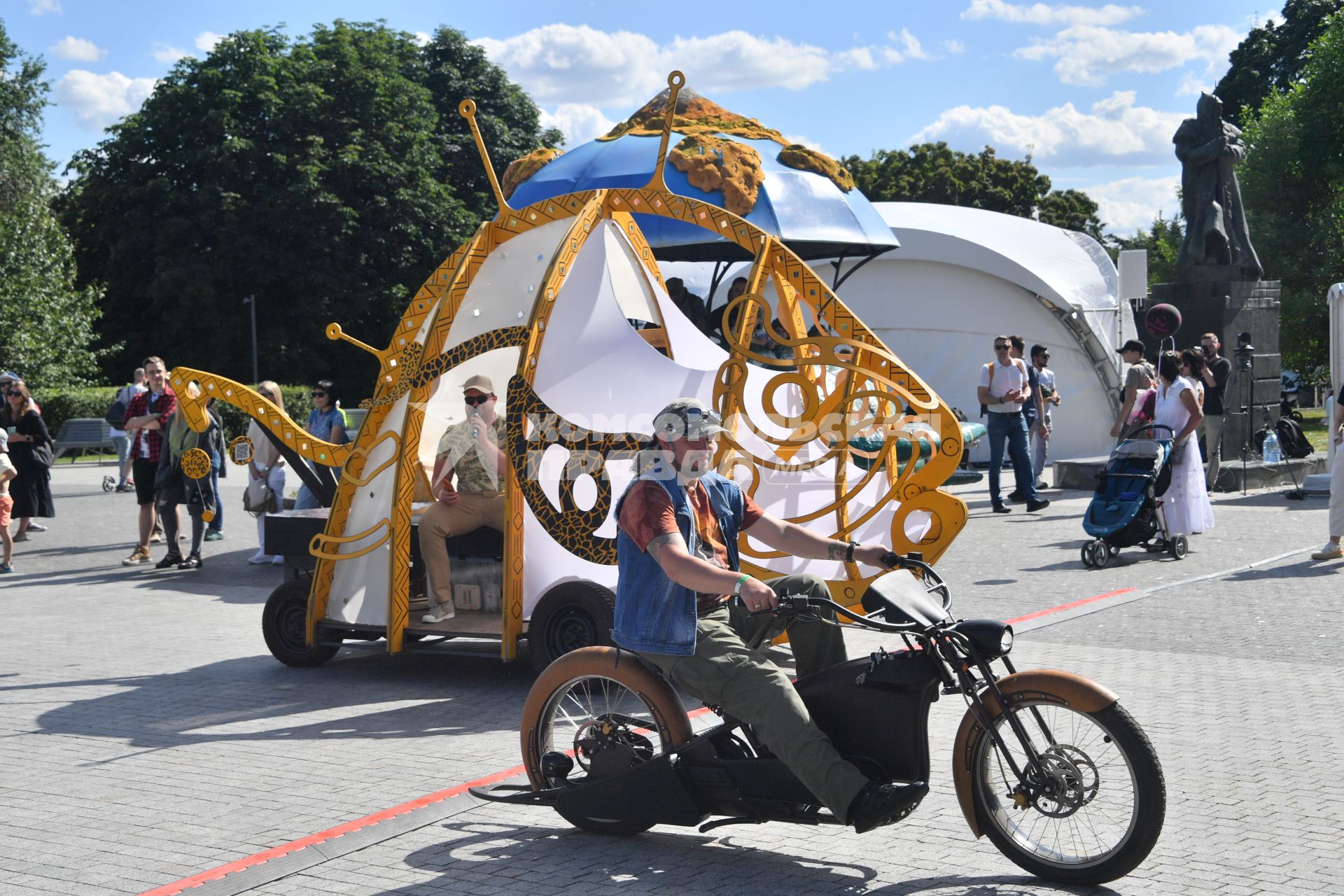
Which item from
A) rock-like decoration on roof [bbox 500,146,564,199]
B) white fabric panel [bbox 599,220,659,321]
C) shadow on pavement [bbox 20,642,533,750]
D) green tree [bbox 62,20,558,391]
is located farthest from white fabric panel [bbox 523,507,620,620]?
green tree [bbox 62,20,558,391]

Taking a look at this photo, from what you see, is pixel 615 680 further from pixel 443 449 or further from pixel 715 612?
pixel 443 449

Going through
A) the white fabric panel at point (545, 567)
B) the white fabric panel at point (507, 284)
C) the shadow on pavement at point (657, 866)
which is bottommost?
the shadow on pavement at point (657, 866)

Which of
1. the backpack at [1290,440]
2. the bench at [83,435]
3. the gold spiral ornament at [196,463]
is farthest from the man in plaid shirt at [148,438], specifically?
the bench at [83,435]

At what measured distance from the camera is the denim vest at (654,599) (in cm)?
517

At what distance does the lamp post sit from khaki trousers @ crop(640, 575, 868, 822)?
3548cm

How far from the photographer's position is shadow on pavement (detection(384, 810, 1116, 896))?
15.7 ft

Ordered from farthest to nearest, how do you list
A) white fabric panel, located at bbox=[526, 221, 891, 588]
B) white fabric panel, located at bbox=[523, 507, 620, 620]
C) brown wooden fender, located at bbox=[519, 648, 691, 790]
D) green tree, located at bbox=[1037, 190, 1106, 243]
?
green tree, located at bbox=[1037, 190, 1106, 243] < white fabric panel, located at bbox=[526, 221, 891, 588] < white fabric panel, located at bbox=[523, 507, 620, 620] < brown wooden fender, located at bbox=[519, 648, 691, 790]

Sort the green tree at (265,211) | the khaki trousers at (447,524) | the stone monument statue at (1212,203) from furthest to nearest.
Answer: the green tree at (265,211), the stone monument statue at (1212,203), the khaki trousers at (447,524)

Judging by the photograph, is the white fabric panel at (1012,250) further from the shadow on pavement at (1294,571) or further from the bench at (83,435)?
the bench at (83,435)

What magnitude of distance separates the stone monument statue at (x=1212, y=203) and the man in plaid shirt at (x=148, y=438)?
16261 mm

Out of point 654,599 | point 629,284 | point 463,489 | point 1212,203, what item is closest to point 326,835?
point 654,599

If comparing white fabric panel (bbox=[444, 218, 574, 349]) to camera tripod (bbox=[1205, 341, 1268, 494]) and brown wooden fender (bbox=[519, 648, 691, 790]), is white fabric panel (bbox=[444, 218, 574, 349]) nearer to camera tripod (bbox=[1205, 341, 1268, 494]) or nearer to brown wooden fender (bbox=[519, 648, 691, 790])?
brown wooden fender (bbox=[519, 648, 691, 790])

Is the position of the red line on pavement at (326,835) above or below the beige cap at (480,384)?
below

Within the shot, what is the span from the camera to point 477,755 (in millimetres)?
6699
